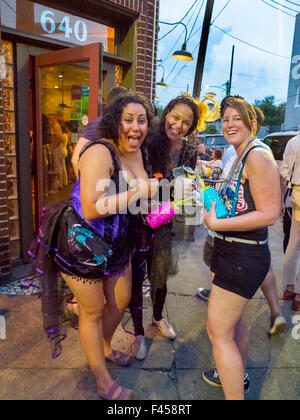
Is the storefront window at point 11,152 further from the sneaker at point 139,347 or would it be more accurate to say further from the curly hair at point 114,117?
the curly hair at point 114,117

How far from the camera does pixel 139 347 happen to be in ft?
8.29

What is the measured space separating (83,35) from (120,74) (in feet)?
2.32

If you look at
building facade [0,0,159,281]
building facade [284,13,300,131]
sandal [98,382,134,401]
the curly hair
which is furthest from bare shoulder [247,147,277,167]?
building facade [284,13,300,131]

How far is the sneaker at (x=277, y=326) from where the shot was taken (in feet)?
9.34

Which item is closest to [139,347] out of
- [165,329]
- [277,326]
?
[165,329]

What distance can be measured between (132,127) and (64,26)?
116 inches

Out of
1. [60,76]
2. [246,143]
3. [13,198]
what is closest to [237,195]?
[246,143]

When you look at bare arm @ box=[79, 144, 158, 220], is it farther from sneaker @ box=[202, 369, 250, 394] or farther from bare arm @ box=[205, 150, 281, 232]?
sneaker @ box=[202, 369, 250, 394]

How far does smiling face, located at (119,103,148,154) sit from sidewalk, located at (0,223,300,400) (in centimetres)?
158

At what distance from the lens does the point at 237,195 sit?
5.96 ft

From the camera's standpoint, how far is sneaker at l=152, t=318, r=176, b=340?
9.07ft

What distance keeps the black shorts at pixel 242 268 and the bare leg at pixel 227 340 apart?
5 centimetres

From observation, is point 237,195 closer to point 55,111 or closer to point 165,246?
point 165,246

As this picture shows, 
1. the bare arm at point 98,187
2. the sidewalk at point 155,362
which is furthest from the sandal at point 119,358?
the bare arm at point 98,187
